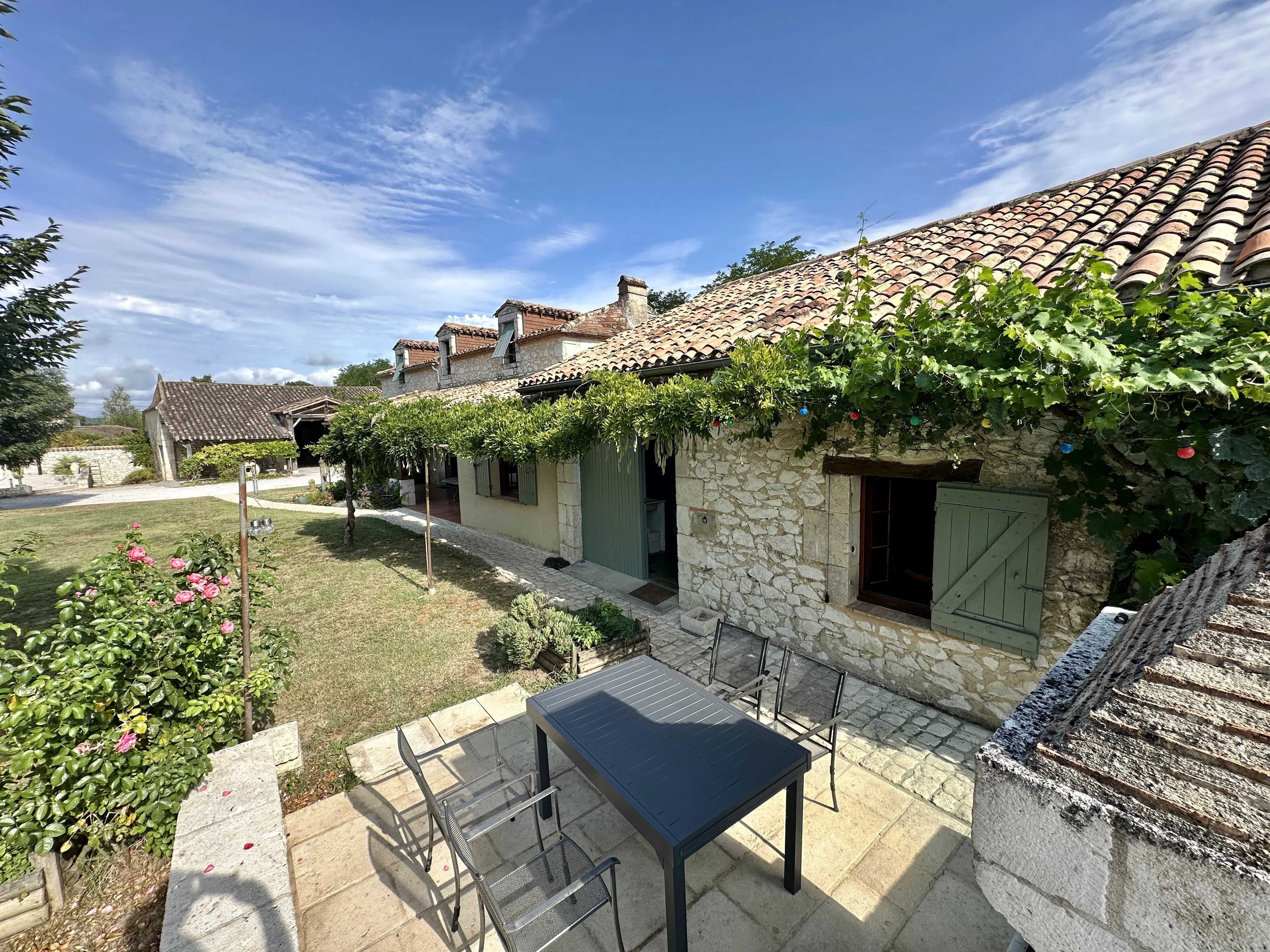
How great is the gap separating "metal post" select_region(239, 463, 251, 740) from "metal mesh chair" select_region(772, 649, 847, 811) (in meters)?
3.95

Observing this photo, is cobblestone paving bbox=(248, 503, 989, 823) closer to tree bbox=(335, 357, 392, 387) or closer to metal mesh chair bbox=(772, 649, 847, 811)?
metal mesh chair bbox=(772, 649, 847, 811)

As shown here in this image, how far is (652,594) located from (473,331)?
14.3m

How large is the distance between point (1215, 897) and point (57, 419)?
31.8m

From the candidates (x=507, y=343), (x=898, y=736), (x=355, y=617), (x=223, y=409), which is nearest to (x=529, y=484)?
(x=355, y=617)

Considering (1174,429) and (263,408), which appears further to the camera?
(263,408)

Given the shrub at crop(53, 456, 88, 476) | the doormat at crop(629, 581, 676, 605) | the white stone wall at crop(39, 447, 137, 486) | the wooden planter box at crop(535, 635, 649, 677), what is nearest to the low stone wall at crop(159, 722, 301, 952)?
the wooden planter box at crop(535, 635, 649, 677)

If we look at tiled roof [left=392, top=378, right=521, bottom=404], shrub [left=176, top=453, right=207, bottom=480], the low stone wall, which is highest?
tiled roof [left=392, top=378, right=521, bottom=404]

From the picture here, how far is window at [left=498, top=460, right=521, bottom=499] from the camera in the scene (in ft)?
37.8

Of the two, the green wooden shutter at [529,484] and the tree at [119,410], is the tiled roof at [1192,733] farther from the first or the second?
the tree at [119,410]

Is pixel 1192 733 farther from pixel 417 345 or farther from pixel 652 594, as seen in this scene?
pixel 417 345

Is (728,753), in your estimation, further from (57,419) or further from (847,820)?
(57,419)

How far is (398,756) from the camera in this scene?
162 inches

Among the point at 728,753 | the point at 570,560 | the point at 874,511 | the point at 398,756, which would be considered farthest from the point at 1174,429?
the point at 570,560

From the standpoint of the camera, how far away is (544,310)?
Result: 15.5 meters
